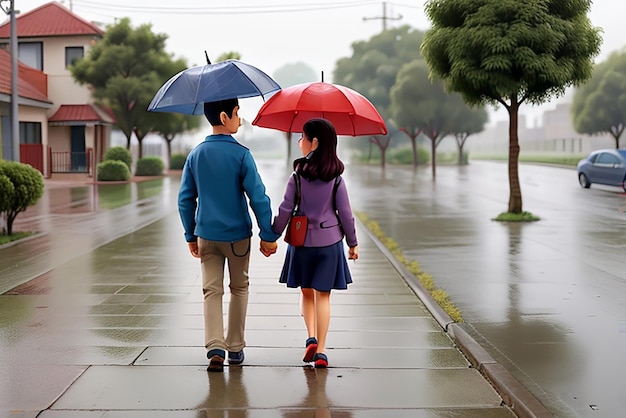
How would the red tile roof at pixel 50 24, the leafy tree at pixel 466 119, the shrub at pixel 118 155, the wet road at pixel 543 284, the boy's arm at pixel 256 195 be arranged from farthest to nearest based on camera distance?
the leafy tree at pixel 466 119 → the red tile roof at pixel 50 24 → the shrub at pixel 118 155 → the boy's arm at pixel 256 195 → the wet road at pixel 543 284

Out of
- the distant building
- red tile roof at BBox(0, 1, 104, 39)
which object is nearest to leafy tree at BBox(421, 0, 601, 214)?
red tile roof at BBox(0, 1, 104, 39)

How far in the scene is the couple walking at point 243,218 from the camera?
5430 mm

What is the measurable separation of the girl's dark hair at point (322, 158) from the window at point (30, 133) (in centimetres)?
3286

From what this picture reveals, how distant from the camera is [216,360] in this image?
5426 millimetres

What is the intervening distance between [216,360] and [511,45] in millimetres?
12077

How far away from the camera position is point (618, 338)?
632cm

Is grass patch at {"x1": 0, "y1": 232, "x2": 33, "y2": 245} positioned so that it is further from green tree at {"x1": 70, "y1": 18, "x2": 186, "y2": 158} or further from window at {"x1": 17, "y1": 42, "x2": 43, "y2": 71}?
window at {"x1": 17, "y1": 42, "x2": 43, "y2": 71}

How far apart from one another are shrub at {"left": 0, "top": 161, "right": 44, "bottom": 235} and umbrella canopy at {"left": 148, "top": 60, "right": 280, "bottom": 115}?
8055 millimetres

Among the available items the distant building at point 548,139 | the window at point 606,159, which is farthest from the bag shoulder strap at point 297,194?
the distant building at point 548,139

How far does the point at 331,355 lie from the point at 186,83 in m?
2.35

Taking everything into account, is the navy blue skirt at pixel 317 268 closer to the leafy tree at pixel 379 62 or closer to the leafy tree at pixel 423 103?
the leafy tree at pixel 423 103

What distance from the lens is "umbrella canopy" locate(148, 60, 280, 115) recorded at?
5395mm

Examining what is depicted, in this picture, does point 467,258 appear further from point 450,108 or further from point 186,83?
point 450,108

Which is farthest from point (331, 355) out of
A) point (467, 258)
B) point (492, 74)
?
point (492, 74)
